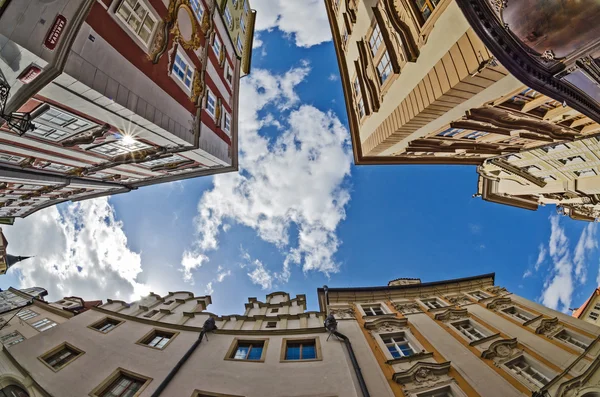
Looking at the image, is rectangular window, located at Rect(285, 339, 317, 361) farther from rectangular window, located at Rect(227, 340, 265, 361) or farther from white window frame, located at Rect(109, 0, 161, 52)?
white window frame, located at Rect(109, 0, 161, 52)

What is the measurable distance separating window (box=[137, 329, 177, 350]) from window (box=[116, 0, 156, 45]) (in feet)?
55.6

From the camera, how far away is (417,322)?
17.6 m

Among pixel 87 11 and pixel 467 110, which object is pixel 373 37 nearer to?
pixel 467 110

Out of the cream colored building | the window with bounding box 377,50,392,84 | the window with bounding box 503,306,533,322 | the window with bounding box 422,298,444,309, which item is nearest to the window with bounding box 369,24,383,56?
the window with bounding box 377,50,392,84

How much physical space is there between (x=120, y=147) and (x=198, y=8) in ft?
39.7

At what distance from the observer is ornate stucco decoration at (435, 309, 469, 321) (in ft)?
58.9

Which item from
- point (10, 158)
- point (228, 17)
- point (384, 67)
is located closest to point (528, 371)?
point (384, 67)

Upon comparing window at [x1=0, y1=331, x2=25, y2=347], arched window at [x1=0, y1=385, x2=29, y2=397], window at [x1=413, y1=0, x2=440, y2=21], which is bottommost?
arched window at [x1=0, y1=385, x2=29, y2=397]

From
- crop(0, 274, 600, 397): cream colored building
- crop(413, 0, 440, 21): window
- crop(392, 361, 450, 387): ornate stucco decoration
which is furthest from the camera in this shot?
crop(392, 361, 450, 387): ornate stucco decoration

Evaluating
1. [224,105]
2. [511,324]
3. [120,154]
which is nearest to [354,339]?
[511,324]

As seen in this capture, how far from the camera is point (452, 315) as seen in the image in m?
18.4

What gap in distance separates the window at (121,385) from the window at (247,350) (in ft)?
14.0

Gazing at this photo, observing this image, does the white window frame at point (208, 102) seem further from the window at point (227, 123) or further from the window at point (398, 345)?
the window at point (398, 345)

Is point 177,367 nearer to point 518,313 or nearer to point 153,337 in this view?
point 153,337
